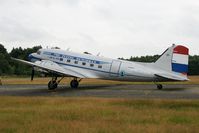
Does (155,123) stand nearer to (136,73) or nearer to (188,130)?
(188,130)

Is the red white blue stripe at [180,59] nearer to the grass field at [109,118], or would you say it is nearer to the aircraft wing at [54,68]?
the aircraft wing at [54,68]

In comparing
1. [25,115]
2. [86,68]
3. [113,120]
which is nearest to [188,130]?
[113,120]

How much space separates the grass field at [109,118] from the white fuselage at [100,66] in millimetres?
14612

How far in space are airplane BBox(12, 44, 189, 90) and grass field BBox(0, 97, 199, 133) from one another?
13.8 meters

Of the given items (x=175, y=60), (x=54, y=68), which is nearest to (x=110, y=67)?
(x=54, y=68)

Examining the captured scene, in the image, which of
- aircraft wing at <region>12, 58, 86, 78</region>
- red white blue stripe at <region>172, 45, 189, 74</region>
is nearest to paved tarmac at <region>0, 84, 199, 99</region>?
red white blue stripe at <region>172, 45, 189, 74</region>

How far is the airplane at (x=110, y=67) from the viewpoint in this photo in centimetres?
3769

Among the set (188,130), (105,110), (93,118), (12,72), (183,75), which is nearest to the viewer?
(188,130)

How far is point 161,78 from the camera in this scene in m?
37.6

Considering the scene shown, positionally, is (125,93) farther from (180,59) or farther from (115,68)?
(180,59)

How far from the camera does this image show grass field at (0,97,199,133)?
591 inches

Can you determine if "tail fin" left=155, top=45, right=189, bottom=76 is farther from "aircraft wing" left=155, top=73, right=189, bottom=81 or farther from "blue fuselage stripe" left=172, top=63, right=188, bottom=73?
"aircraft wing" left=155, top=73, right=189, bottom=81

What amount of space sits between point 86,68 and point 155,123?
85.5 feet

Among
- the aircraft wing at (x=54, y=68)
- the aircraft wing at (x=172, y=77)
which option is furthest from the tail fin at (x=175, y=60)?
the aircraft wing at (x=54, y=68)
